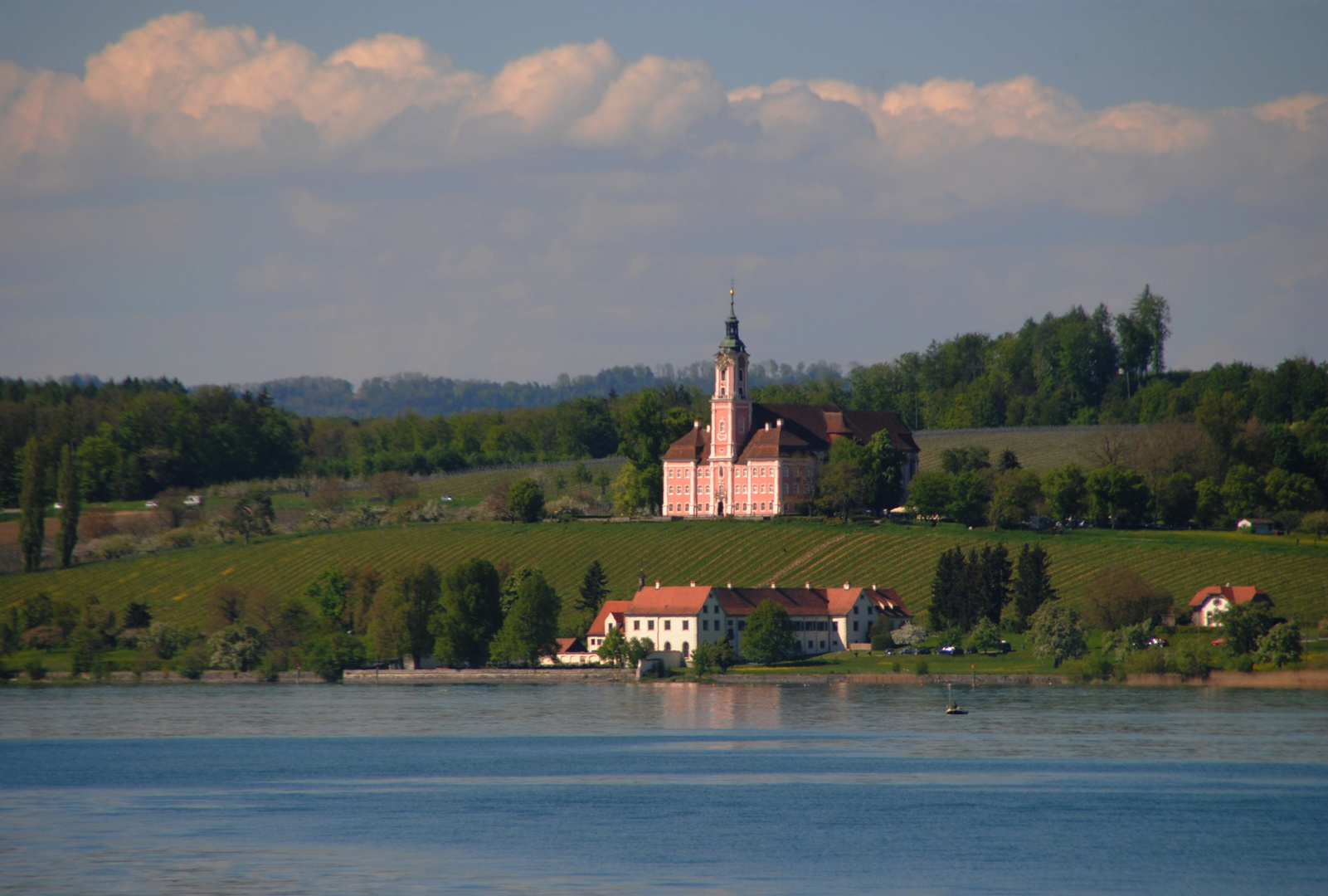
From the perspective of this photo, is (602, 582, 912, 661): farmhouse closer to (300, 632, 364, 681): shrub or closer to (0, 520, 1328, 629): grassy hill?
(0, 520, 1328, 629): grassy hill

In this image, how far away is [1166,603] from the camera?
104000 mm

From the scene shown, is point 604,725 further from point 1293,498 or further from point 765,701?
point 1293,498

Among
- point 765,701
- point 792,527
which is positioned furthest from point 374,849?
point 792,527

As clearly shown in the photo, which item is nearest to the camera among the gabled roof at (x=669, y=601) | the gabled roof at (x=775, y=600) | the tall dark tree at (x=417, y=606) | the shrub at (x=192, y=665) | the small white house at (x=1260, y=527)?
the gabled roof at (x=669, y=601)

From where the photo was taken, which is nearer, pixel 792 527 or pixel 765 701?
pixel 765 701

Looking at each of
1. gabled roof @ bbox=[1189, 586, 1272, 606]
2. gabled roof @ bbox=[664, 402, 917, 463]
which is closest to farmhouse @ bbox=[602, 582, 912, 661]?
gabled roof @ bbox=[1189, 586, 1272, 606]

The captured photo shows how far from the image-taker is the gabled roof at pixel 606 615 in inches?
4579

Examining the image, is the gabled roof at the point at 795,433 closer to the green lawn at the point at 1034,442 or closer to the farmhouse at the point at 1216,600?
the green lawn at the point at 1034,442

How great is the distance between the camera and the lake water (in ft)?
143

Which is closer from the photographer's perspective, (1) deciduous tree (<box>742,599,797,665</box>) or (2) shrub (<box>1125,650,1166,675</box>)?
(2) shrub (<box>1125,650,1166,675</box>)

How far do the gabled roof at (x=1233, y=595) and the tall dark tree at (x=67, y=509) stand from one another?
92.7m

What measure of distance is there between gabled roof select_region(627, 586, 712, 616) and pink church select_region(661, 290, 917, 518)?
40.7m

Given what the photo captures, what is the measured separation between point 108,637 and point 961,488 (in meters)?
68.7

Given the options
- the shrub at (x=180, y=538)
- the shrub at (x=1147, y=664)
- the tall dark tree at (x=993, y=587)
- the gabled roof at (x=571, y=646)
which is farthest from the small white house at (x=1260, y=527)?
the shrub at (x=180, y=538)
